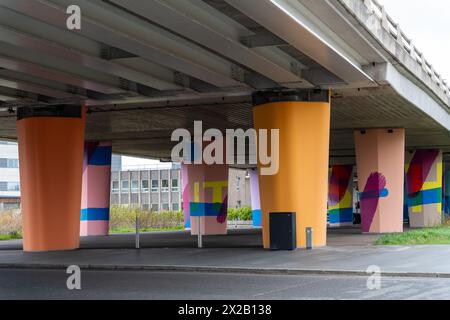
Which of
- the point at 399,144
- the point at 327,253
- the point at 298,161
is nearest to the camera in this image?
the point at 327,253

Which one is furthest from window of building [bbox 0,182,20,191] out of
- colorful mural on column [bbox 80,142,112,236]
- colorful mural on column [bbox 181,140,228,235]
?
colorful mural on column [bbox 181,140,228,235]

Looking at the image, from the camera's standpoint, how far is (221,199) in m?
38.0

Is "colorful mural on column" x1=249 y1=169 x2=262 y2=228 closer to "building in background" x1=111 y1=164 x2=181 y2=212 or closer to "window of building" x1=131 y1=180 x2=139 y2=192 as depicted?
"building in background" x1=111 y1=164 x2=181 y2=212

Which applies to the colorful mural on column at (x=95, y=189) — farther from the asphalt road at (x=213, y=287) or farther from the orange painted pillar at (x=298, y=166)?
the asphalt road at (x=213, y=287)

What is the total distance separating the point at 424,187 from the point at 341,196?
34.7 ft

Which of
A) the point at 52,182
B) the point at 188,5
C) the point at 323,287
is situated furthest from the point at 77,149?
the point at 323,287

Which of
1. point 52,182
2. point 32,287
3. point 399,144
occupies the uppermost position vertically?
point 399,144

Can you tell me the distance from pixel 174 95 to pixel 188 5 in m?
9.16

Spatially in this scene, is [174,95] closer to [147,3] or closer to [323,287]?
[147,3]

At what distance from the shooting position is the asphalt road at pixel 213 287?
12.4m

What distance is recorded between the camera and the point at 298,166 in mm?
23156

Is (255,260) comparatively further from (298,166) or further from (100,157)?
(100,157)

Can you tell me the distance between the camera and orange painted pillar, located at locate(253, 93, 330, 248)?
2308cm

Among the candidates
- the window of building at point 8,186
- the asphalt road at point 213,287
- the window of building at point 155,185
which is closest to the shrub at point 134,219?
the window of building at point 155,185
